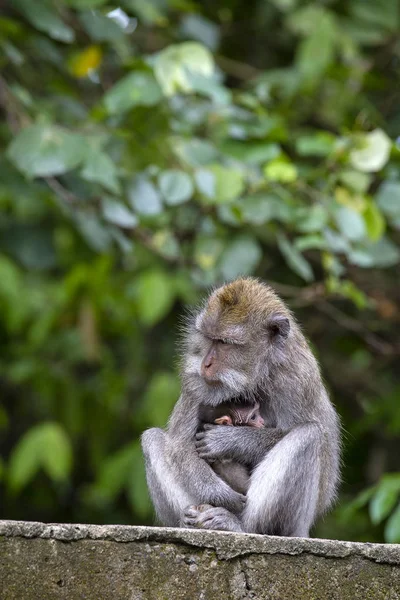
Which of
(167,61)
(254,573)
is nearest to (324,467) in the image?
(254,573)

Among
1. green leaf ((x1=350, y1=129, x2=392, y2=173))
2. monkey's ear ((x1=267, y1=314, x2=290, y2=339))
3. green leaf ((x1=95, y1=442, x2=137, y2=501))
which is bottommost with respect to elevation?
green leaf ((x1=95, y1=442, x2=137, y2=501))

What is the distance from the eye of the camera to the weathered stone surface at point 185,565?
3797mm

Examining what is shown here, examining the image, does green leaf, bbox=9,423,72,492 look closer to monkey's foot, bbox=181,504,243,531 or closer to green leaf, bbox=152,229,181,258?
green leaf, bbox=152,229,181,258

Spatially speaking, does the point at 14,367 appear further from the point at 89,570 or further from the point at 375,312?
the point at 89,570

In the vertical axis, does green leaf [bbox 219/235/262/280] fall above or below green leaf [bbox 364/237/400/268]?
above

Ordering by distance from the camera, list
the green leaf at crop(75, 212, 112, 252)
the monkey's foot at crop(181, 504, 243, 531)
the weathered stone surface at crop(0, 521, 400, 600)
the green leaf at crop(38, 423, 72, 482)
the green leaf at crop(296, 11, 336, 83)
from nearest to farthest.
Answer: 1. the weathered stone surface at crop(0, 521, 400, 600)
2. the monkey's foot at crop(181, 504, 243, 531)
3. the green leaf at crop(75, 212, 112, 252)
4. the green leaf at crop(296, 11, 336, 83)
5. the green leaf at crop(38, 423, 72, 482)

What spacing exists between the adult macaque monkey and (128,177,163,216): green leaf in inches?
83.3

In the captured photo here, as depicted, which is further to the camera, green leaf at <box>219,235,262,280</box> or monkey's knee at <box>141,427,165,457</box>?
green leaf at <box>219,235,262,280</box>

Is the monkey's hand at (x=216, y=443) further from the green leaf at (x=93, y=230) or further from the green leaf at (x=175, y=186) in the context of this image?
the green leaf at (x=93, y=230)

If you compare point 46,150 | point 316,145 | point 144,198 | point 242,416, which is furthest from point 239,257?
point 242,416

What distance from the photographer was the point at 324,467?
5391 mm

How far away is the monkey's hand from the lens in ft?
17.2

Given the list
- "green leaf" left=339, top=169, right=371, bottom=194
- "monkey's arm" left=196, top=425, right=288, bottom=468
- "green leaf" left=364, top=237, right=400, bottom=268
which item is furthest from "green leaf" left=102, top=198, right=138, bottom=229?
"monkey's arm" left=196, top=425, right=288, bottom=468

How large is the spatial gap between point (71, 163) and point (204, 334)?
2.07 meters
